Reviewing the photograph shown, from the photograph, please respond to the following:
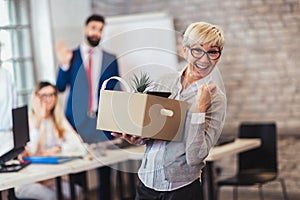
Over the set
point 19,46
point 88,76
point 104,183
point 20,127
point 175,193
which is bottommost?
point 104,183

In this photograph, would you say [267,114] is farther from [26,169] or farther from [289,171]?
[26,169]

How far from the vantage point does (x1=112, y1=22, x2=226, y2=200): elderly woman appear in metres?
2.55

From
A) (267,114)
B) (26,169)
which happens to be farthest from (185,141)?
(267,114)

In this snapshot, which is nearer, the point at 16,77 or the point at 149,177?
the point at 149,177

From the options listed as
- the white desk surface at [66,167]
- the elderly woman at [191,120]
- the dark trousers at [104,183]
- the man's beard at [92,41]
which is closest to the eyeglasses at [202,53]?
the elderly woman at [191,120]

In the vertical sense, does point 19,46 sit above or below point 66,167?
above

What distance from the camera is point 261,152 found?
5.04m

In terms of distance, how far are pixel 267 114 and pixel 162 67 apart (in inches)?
129

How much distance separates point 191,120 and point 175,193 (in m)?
0.32

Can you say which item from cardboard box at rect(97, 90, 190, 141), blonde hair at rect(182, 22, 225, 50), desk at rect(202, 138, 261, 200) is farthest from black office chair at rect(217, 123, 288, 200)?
blonde hair at rect(182, 22, 225, 50)

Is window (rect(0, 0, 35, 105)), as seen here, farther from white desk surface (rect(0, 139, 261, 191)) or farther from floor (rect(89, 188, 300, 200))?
white desk surface (rect(0, 139, 261, 191))

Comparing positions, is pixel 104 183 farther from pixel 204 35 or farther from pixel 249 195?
pixel 204 35

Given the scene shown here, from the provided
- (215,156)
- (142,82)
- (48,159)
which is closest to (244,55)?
(215,156)

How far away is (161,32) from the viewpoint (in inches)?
111
